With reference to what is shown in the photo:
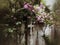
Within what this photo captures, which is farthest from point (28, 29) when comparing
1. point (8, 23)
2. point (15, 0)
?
point (15, 0)

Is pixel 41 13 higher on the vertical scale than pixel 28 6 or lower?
lower

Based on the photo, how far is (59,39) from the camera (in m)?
2.88

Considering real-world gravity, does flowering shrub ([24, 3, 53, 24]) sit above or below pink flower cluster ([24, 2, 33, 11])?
below

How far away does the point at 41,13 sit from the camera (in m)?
2.91

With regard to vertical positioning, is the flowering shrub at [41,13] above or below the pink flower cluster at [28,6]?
below

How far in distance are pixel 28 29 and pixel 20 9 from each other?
34 cm

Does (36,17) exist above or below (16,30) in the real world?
above

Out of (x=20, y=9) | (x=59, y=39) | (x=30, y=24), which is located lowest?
(x=59, y=39)

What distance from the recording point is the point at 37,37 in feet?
9.47

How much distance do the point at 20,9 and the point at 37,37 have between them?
518 millimetres

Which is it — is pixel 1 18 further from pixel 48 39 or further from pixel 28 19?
pixel 48 39

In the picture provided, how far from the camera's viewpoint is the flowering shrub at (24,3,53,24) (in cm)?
288

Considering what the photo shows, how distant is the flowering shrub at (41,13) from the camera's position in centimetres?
288

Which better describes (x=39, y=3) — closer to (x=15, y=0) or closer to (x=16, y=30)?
(x=15, y=0)
